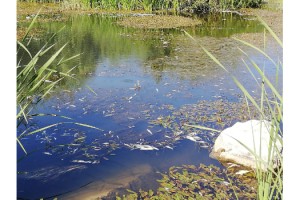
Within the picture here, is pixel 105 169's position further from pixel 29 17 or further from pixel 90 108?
pixel 29 17

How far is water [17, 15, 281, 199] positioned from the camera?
3.71 meters

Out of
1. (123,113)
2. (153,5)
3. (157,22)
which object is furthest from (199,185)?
(153,5)

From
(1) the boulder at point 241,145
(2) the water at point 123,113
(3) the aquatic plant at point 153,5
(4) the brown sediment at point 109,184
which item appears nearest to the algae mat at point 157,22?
(3) the aquatic plant at point 153,5

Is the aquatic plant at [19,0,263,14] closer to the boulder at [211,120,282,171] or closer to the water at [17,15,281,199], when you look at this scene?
the water at [17,15,281,199]

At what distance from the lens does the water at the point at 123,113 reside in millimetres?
3709

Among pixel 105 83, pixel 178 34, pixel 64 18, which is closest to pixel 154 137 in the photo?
pixel 105 83

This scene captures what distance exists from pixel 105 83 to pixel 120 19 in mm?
8662

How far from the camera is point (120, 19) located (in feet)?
48.6

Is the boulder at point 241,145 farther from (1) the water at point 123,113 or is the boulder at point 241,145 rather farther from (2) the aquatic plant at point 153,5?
(2) the aquatic plant at point 153,5

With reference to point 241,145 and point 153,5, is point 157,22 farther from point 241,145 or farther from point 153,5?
point 241,145

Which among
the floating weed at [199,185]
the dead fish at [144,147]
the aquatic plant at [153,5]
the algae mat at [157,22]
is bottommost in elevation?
the floating weed at [199,185]

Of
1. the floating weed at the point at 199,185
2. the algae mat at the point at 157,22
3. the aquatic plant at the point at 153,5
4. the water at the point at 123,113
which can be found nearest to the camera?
the floating weed at the point at 199,185

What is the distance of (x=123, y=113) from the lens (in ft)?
17.3

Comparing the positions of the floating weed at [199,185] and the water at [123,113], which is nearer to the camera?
the floating weed at [199,185]
